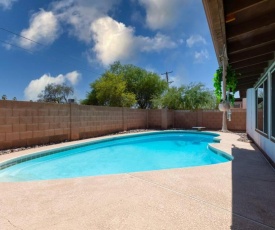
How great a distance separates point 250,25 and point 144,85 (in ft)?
73.0

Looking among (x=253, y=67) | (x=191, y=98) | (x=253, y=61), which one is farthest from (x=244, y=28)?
(x=191, y=98)

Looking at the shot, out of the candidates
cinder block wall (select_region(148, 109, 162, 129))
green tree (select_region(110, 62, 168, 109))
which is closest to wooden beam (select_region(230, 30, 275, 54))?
cinder block wall (select_region(148, 109, 162, 129))

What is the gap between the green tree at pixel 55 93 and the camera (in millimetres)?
40219

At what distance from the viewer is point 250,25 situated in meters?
4.08

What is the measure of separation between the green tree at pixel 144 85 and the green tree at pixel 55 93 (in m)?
17.7

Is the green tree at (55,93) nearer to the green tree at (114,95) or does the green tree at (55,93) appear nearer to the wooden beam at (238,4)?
the green tree at (114,95)

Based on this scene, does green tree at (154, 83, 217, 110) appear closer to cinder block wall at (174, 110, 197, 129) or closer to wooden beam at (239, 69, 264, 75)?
cinder block wall at (174, 110, 197, 129)

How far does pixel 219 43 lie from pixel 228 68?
2614 mm

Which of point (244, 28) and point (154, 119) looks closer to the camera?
point (244, 28)

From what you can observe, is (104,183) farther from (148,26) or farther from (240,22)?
(148,26)

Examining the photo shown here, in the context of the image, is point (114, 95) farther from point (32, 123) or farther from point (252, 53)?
point (252, 53)

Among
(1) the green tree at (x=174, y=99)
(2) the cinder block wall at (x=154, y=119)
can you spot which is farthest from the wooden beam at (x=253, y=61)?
(1) the green tree at (x=174, y=99)

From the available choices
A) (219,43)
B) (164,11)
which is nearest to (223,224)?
(219,43)

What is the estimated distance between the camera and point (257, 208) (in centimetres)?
276
